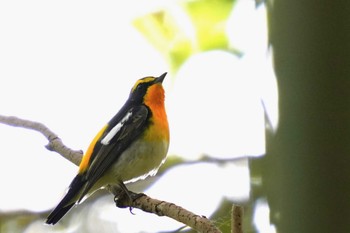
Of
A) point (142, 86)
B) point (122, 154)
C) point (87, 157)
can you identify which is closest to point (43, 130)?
point (87, 157)

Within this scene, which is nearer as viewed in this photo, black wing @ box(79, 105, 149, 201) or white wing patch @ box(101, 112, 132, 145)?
black wing @ box(79, 105, 149, 201)

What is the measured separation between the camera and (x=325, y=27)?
0.54 m

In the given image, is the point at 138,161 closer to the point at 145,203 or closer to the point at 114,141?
the point at 114,141

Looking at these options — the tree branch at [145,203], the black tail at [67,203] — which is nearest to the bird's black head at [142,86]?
the tree branch at [145,203]

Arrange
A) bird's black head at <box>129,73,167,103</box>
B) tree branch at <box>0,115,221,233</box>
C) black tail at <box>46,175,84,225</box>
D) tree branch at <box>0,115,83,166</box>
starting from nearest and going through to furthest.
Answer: tree branch at <box>0,115,221,233</box> < tree branch at <box>0,115,83,166</box> < black tail at <box>46,175,84,225</box> < bird's black head at <box>129,73,167,103</box>

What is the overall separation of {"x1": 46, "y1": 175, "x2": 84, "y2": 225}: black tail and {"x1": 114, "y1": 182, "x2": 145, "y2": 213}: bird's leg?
20cm

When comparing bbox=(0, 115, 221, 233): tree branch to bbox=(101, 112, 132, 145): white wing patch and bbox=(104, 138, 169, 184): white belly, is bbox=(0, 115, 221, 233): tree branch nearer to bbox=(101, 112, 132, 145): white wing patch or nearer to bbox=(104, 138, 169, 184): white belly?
bbox=(104, 138, 169, 184): white belly

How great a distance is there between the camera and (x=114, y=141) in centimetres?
332

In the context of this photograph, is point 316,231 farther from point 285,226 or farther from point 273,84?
point 273,84

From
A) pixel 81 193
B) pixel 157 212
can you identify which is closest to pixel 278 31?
pixel 157 212

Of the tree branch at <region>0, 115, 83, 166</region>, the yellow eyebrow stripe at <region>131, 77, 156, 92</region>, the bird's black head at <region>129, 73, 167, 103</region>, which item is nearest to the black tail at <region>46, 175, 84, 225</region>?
the tree branch at <region>0, 115, 83, 166</region>

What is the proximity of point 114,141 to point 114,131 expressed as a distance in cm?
9

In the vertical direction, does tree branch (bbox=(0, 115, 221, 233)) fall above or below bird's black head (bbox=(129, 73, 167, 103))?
above

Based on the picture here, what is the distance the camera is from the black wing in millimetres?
3048
